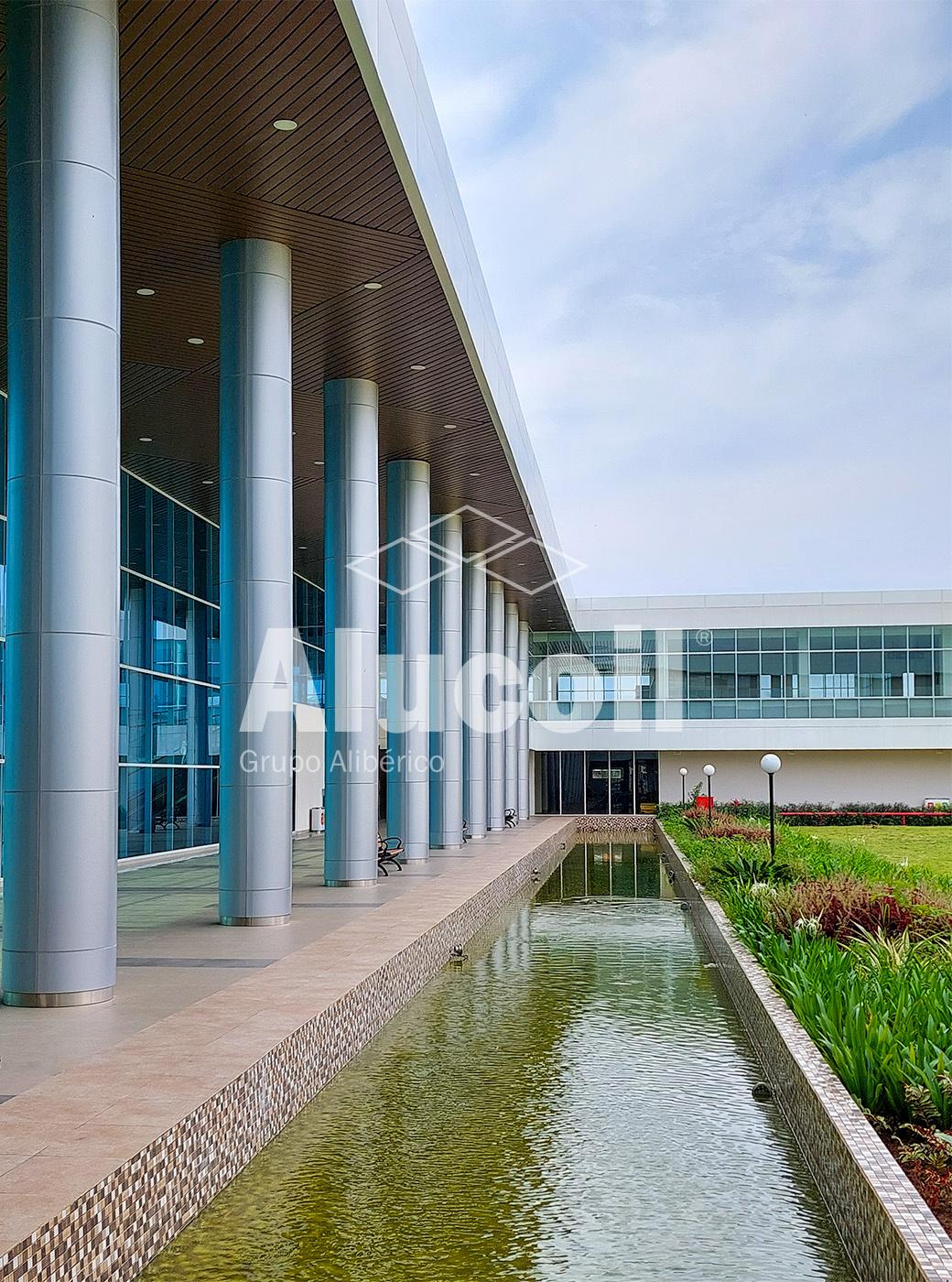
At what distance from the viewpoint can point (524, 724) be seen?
1644 inches

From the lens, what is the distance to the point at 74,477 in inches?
344

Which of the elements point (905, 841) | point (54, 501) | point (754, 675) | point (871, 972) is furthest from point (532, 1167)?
point (754, 675)

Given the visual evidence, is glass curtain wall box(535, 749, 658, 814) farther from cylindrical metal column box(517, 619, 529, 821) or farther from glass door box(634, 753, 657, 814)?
cylindrical metal column box(517, 619, 529, 821)

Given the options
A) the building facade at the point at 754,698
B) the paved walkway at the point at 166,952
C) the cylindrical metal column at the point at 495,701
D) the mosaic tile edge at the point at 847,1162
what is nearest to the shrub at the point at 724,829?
the cylindrical metal column at the point at 495,701

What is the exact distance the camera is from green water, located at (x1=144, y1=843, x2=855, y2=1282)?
5359 mm

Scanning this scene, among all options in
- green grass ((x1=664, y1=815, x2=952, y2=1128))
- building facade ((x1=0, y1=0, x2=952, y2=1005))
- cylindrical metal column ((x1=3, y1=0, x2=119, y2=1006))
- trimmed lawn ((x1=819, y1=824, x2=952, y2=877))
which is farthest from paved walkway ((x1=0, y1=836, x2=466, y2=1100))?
trimmed lawn ((x1=819, y1=824, x2=952, y2=877))

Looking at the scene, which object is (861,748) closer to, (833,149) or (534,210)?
(833,149)

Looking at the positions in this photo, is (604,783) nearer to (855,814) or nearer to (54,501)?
(855,814)

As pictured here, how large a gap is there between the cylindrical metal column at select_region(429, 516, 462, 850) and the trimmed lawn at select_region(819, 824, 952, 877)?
345 inches

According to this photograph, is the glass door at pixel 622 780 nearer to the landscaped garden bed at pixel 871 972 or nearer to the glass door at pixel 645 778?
the glass door at pixel 645 778

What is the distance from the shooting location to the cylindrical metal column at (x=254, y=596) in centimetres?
1278

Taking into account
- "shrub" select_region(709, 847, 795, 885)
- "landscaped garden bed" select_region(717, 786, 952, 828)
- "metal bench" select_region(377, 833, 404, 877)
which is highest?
"shrub" select_region(709, 847, 795, 885)

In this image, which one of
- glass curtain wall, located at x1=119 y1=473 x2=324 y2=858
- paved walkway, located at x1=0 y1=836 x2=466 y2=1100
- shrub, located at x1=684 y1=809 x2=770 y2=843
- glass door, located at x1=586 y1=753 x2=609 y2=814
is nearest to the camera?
paved walkway, located at x1=0 y1=836 x2=466 y2=1100

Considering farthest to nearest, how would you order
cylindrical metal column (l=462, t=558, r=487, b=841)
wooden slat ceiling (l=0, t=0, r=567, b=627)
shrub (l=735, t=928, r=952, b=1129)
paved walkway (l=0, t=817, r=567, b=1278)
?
1. cylindrical metal column (l=462, t=558, r=487, b=841)
2. wooden slat ceiling (l=0, t=0, r=567, b=627)
3. shrub (l=735, t=928, r=952, b=1129)
4. paved walkway (l=0, t=817, r=567, b=1278)
